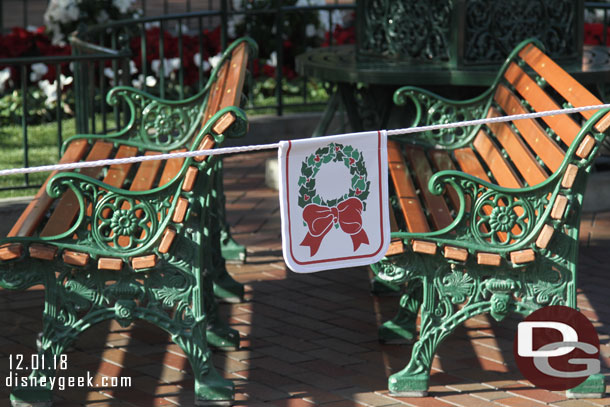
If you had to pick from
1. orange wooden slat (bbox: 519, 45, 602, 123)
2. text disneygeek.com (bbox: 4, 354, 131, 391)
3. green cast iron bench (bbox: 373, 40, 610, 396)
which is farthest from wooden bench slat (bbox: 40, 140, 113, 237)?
orange wooden slat (bbox: 519, 45, 602, 123)

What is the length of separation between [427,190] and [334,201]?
41.0 inches

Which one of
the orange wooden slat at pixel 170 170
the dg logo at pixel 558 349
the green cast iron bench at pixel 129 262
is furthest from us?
the orange wooden slat at pixel 170 170

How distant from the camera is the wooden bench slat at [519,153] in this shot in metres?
4.26

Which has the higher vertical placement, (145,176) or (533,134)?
(533,134)

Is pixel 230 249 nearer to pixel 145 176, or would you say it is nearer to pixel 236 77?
pixel 145 176

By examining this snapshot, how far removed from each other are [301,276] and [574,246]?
6.37ft

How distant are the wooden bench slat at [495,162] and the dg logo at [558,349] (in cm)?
64

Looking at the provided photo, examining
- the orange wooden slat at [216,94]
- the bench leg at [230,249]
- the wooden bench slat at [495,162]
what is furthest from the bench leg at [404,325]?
the bench leg at [230,249]

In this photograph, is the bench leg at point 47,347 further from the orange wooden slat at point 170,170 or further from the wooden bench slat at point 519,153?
the wooden bench slat at point 519,153

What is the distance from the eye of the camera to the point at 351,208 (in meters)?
3.76

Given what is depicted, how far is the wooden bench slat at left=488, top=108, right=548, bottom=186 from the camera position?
4.26 m

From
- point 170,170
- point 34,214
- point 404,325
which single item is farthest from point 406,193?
point 34,214

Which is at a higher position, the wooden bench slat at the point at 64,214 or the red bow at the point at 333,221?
the red bow at the point at 333,221

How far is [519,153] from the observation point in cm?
458
